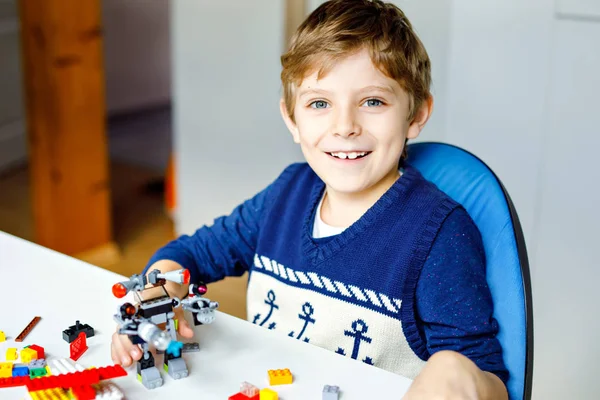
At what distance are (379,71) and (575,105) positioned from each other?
0.84 metres

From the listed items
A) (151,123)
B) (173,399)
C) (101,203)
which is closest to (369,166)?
(173,399)

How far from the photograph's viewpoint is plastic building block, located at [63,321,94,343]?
946mm

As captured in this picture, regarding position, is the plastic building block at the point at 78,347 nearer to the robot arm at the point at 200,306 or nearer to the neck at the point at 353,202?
the robot arm at the point at 200,306

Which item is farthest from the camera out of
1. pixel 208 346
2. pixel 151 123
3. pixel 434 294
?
pixel 151 123

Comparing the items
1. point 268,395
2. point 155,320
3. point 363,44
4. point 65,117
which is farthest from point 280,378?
point 65,117

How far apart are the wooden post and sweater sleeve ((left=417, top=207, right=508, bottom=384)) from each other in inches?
71.9

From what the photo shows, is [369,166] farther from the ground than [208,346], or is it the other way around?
[369,166]

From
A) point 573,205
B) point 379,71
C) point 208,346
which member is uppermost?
point 379,71

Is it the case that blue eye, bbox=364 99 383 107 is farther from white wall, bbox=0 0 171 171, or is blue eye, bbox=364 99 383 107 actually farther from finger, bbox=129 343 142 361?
white wall, bbox=0 0 171 171

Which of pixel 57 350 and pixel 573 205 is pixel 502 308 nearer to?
pixel 57 350

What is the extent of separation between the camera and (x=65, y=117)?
2605 mm

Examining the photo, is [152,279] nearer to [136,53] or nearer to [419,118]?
[419,118]

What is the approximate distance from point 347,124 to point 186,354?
1.30 ft

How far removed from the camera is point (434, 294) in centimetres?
105
